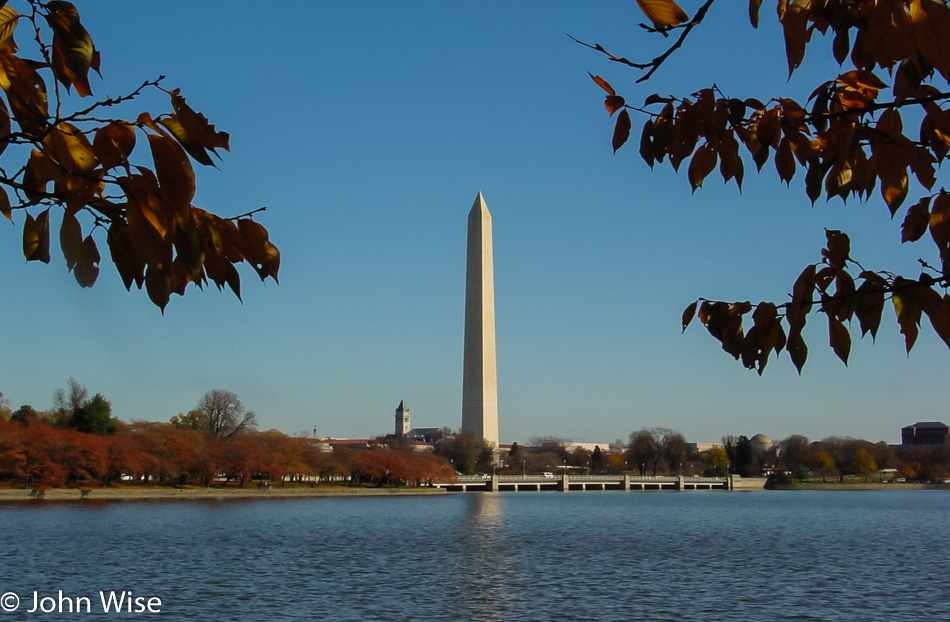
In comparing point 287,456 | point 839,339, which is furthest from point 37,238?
point 287,456

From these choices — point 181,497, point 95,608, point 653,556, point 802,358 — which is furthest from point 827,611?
point 181,497

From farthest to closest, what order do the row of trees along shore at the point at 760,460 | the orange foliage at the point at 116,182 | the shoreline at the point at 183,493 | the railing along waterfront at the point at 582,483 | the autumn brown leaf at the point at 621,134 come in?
the row of trees along shore at the point at 760,460 < the railing along waterfront at the point at 582,483 < the shoreline at the point at 183,493 < the autumn brown leaf at the point at 621,134 < the orange foliage at the point at 116,182

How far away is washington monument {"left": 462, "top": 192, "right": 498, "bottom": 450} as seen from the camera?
3177 inches

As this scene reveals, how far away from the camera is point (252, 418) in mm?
81938

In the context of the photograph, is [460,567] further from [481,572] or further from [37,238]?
[37,238]

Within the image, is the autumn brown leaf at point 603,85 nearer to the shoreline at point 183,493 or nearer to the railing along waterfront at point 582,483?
the shoreline at point 183,493

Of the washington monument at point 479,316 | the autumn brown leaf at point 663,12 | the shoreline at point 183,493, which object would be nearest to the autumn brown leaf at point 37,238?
the autumn brown leaf at point 663,12

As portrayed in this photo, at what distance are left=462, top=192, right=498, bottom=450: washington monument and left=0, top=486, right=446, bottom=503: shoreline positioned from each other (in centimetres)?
990

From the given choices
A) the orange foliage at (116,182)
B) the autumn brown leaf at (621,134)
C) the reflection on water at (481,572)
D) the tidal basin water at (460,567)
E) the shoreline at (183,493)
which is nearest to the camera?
the orange foliage at (116,182)

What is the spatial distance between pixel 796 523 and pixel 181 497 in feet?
121

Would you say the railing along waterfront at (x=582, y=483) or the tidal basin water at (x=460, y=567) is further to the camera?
the railing along waterfront at (x=582, y=483)

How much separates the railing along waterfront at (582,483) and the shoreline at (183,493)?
44.1ft

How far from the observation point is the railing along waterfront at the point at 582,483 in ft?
312

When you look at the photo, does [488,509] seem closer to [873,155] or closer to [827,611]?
[827,611]
